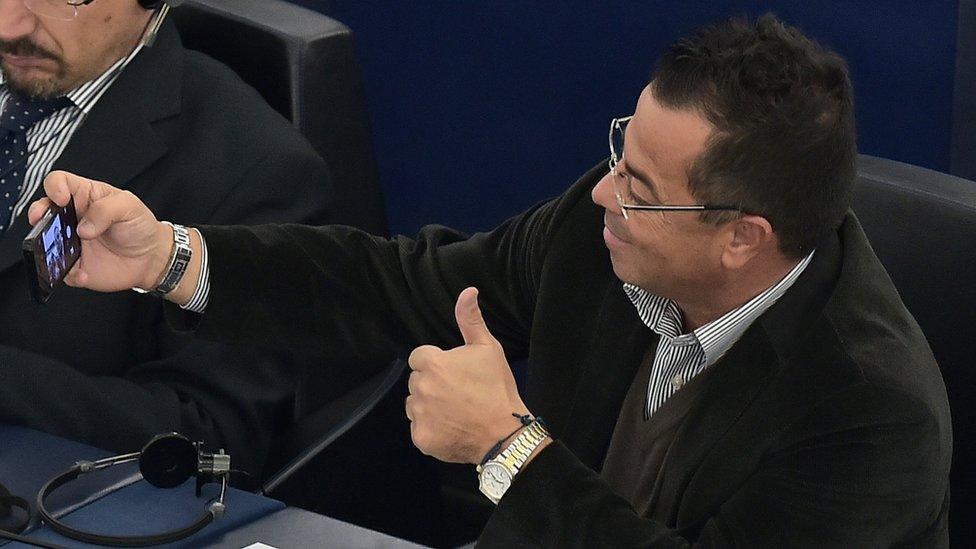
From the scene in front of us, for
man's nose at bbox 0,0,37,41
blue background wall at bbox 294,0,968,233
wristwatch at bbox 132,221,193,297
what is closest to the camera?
wristwatch at bbox 132,221,193,297

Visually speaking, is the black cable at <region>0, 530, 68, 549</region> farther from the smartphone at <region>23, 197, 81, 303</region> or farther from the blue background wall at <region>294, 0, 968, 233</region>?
the blue background wall at <region>294, 0, 968, 233</region>

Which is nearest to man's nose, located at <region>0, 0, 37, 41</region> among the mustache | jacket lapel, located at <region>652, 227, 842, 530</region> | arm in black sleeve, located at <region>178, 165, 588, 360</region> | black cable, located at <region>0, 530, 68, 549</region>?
the mustache

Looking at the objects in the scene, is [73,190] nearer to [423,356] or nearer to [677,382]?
[423,356]

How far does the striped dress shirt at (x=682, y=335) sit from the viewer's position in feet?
4.97

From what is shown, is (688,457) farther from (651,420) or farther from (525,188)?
(525,188)

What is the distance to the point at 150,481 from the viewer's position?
155 cm

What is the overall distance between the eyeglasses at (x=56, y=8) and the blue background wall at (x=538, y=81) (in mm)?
885

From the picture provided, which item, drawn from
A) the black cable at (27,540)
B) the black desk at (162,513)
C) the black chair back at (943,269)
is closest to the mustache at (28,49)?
the black desk at (162,513)

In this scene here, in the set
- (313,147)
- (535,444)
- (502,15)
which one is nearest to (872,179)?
(535,444)

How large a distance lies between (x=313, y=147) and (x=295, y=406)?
37cm

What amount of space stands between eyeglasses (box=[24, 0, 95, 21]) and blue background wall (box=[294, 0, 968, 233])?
0.88m

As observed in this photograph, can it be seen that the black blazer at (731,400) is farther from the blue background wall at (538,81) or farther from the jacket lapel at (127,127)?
the blue background wall at (538,81)

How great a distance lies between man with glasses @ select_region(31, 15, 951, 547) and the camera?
1.39 meters

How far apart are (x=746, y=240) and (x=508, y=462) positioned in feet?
1.05
